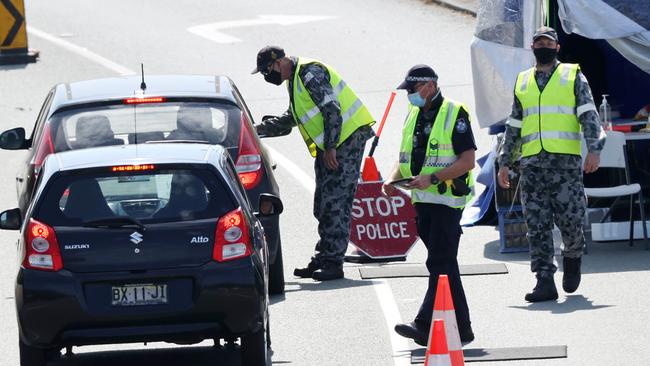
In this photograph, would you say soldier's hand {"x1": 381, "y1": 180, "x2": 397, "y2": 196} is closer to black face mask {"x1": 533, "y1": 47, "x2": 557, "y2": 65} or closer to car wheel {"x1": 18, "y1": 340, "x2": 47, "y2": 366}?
black face mask {"x1": 533, "y1": 47, "x2": 557, "y2": 65}

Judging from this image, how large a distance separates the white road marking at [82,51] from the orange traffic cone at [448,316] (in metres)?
15.3

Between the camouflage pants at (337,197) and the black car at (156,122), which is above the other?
the black car at (156,122)

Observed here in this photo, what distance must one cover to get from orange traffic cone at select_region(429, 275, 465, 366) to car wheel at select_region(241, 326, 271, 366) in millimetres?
1020

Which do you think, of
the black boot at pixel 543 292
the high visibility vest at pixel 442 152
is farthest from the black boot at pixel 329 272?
the high visibility vest at pixel 442 152

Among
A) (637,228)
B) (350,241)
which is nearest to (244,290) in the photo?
(350,241)

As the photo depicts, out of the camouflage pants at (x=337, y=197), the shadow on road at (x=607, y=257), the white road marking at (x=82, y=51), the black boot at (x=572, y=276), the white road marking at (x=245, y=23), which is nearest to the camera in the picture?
the black boot at (x=572, y=276)

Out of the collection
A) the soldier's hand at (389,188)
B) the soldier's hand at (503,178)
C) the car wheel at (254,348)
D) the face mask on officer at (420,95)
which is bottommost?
the car wheel at (254,348)

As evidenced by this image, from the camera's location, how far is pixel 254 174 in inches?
487

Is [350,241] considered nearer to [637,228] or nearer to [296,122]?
[296,122]

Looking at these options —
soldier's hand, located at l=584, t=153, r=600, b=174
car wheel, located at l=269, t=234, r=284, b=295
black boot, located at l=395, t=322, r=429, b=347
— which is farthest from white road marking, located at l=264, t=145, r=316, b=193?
black boot, located at l=395, t=322, r=429, b=347

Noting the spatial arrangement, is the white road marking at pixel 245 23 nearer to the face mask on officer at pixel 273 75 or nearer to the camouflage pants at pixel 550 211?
the face mask on officer at pixel 273 75

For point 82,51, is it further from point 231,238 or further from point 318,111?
point 231,238

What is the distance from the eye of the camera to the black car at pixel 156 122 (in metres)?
11.9

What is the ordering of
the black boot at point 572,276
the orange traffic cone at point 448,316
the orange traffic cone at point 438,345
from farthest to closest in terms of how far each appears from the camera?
the black boot at point 572,276 < the orange traffic cone at point 448,316 < the orange traffic cone at point 438,345
